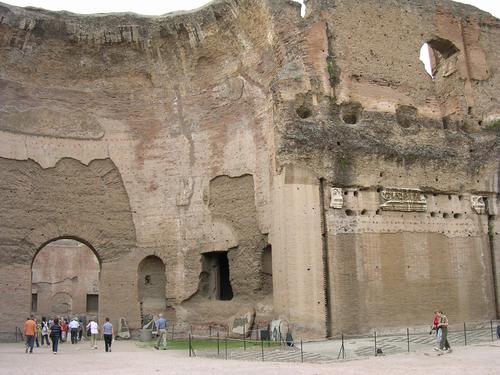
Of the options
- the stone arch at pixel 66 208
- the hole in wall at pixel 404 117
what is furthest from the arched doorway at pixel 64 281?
the hole in wall at pixel 404 117

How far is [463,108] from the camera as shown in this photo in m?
17.3

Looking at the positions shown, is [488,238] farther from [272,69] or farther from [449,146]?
[272,69]

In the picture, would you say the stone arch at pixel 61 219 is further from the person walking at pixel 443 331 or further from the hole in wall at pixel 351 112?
the person walking at pixel 443 331

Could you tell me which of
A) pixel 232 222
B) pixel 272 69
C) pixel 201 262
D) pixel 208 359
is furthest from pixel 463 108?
pixel 208 359

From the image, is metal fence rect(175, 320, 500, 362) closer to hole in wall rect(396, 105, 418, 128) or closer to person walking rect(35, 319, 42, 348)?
person walking rect(35, 319, 42, 348)

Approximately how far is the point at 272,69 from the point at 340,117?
2.53m

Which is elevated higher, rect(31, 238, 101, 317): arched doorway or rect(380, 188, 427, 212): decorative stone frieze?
rect(380, 188, 427, 212): decorative stone frieze

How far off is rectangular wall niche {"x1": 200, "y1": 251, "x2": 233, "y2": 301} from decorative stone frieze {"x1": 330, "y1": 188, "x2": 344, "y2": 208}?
15.5 feet

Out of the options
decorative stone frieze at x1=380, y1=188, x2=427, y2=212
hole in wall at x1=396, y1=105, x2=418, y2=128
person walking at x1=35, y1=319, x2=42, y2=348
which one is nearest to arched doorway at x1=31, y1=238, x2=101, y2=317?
person walking at x1=35, y1=319, x2=42, y2=348

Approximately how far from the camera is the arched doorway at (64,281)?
1061 inches

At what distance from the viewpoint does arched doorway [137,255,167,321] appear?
60.3 ft

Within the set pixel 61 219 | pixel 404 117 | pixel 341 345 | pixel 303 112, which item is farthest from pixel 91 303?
pixel 341 345

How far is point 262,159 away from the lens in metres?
16.8

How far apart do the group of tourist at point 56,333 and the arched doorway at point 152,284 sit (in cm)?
206
